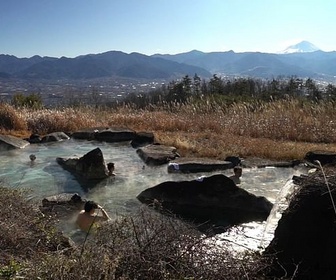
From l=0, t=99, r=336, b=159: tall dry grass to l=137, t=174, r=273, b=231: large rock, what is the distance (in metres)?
2.35

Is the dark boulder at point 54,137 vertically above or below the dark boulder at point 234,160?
above

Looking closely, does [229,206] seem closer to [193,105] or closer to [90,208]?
[90,208]

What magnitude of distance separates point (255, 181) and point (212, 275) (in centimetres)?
378

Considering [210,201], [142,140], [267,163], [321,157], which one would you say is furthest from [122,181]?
[321,157]

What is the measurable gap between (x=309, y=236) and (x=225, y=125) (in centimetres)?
695

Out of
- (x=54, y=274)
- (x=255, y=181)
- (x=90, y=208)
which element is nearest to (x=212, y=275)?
(x=54, y=274)

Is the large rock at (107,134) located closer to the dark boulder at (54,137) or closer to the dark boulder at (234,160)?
the dark boulder at (54,137)

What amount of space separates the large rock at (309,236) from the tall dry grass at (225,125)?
4.35 m

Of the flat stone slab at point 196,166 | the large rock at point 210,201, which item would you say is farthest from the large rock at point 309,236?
the flat stone slab at point 196,166

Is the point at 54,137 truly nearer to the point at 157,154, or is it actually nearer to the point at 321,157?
the point at 157,154

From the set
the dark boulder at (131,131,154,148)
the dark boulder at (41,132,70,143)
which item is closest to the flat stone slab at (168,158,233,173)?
the dark boulder at (131,131,154,148)

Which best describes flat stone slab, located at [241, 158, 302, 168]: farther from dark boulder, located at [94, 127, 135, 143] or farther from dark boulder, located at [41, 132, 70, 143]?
dark boulder, located at [41, 132, 70, 143]

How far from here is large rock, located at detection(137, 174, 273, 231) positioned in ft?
16.0

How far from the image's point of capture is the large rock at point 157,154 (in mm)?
7270
